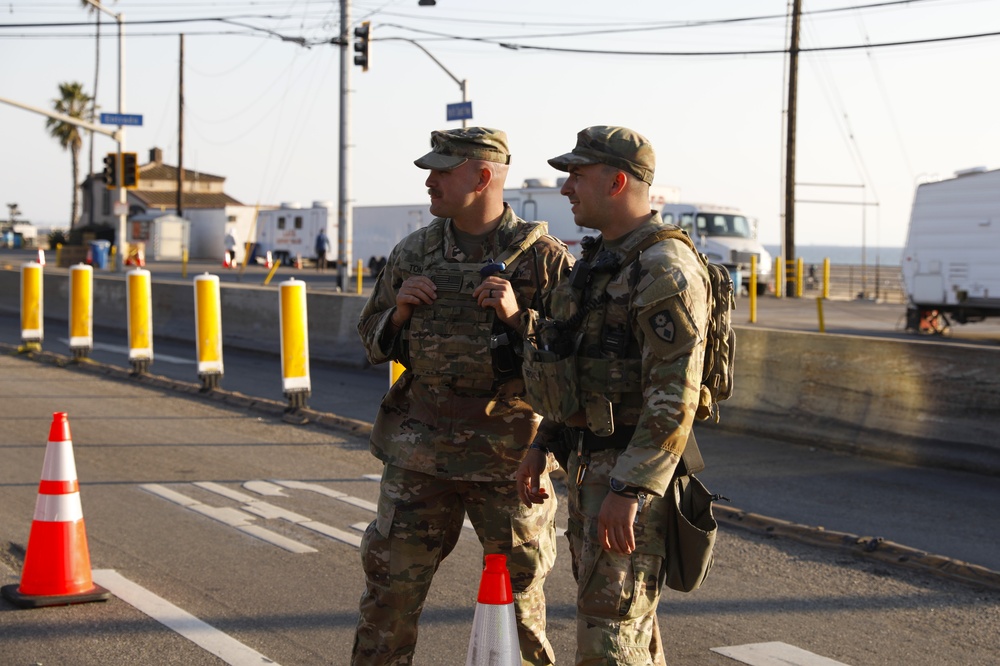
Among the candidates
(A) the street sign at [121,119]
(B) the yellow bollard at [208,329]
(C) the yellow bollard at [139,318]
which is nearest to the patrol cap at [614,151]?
(B) the yellow bollard at [208,329]

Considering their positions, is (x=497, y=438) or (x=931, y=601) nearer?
(x=497, y=438)

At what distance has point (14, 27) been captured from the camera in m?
33.9

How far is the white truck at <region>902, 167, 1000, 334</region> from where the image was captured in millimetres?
24062

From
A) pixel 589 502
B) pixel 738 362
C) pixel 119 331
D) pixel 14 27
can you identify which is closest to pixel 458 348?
pixel 589 502

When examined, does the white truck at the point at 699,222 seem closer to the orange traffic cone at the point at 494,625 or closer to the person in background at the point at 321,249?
the person in background at the point at 321,249

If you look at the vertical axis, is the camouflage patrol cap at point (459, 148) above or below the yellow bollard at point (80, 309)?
above

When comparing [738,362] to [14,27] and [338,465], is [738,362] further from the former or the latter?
[14,27]

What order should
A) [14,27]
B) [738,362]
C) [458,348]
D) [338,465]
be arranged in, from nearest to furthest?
[458,348]
[338,465]
[738,362]
[14,27]

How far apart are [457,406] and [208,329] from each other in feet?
29.3

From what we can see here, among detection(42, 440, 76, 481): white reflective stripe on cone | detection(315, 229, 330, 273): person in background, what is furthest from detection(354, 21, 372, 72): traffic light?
detection(315, 229, 330, 273): person in background

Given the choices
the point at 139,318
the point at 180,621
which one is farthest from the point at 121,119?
the point at 180,621

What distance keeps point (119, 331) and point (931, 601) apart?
18114 millimetres

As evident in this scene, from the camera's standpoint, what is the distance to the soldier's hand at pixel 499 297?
3.80 meters

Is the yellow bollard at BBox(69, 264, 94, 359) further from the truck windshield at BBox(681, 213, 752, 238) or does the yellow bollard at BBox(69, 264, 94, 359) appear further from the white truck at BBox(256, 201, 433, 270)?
the white truck at BBox(256, 201, 433, 270)
